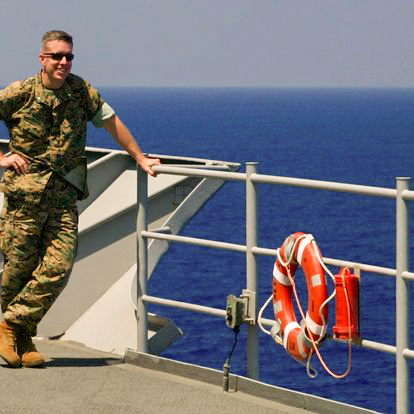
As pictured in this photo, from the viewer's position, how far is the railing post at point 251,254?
21.5 feet

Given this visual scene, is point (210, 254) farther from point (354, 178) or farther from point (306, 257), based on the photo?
point (306, 257)

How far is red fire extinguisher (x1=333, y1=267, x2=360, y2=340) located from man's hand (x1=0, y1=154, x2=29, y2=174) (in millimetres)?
1750

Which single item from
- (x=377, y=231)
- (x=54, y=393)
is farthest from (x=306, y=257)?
(x=377, y=231)

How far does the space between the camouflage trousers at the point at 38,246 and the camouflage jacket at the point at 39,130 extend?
6 cm

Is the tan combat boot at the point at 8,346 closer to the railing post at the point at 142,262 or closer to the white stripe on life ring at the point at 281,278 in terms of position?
the railing post at the point at 142,262

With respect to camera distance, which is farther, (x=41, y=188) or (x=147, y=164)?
(x=147, y=164)

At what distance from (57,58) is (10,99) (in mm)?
319

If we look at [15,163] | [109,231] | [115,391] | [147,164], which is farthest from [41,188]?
[109,231]

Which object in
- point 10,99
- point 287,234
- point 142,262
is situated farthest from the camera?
point 287,234

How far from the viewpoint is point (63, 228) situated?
6.98m

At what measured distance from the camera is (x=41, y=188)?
6.86m

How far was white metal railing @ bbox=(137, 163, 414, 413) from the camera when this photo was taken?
580cm

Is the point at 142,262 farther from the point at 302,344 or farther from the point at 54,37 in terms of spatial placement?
the point at 302,344

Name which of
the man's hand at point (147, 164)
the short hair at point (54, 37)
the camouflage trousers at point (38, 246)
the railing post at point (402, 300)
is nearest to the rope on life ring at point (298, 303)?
the railing post at point (402, 300)
